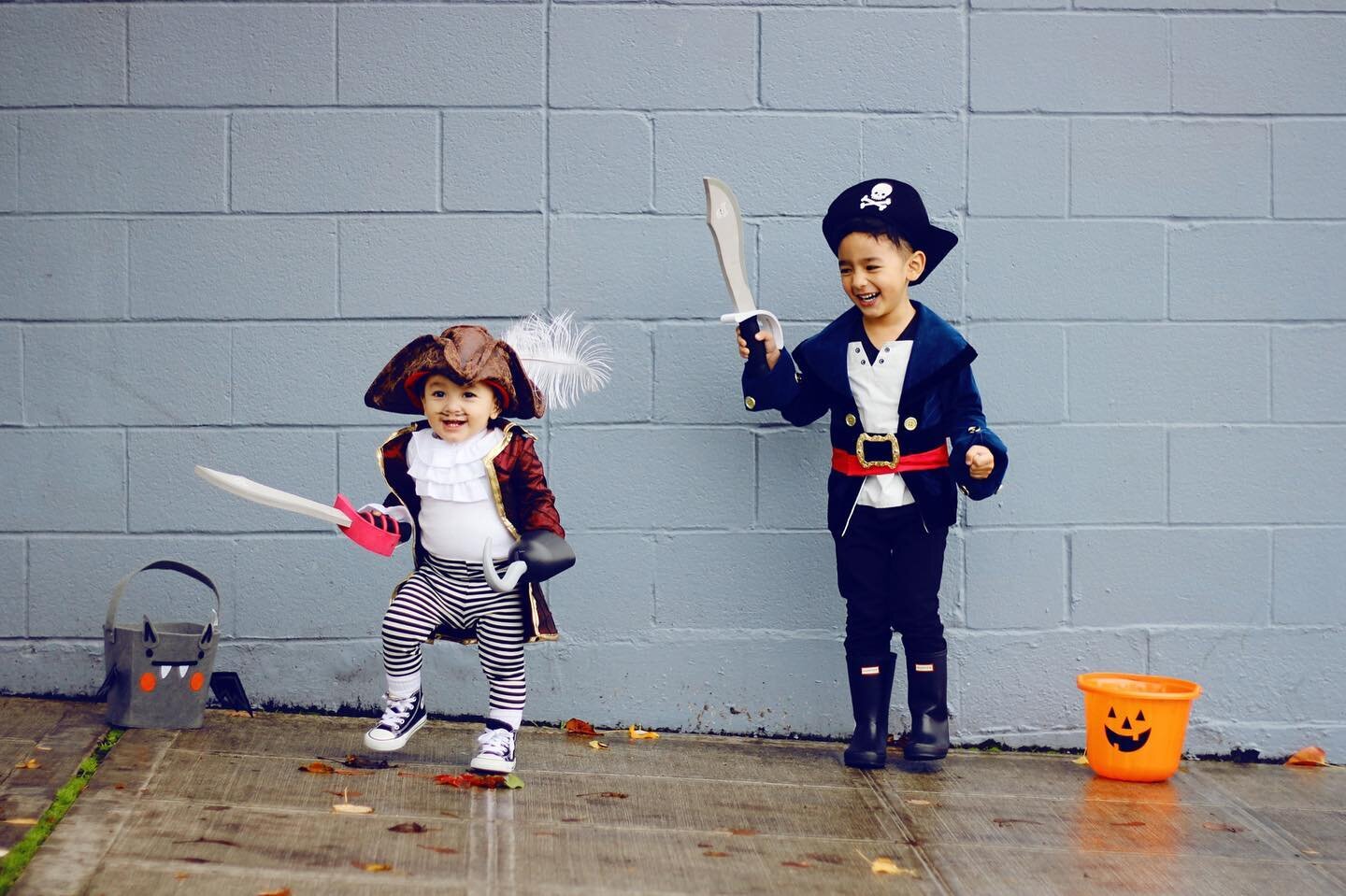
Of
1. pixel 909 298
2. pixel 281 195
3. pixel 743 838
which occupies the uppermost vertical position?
pixel 281 195

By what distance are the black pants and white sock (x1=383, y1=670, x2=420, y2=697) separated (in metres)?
1.39

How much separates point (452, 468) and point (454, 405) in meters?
0.18

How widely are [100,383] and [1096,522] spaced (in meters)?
3.41

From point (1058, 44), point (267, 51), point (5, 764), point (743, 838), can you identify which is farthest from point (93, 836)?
point (1058, 44)

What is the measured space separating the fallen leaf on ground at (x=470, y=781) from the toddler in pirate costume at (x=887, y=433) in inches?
45.7

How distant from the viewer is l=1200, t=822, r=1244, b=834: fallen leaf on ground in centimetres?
412

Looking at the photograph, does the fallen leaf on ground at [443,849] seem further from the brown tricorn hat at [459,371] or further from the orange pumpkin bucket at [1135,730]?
the orange pumpkin bucket at [1135,730]

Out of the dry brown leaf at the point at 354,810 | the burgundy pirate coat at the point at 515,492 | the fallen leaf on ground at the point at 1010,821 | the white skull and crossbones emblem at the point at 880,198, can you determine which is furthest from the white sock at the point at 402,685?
the white skull and crossbones emblem at the point at 880,198

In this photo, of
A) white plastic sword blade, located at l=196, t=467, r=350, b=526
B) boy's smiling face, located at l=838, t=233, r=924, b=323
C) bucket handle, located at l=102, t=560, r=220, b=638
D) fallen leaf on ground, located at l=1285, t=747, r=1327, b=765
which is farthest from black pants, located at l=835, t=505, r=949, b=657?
bucket handle, located at l=102, t=560, r=220, b=638

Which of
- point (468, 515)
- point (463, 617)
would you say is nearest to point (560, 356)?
point (468, 515)

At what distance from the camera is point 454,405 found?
4.15 meters

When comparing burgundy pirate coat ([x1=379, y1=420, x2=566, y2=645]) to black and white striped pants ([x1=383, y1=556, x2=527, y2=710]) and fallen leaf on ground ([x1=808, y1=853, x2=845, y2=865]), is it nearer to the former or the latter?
black and white striped pants ([x1=383, y1=556, x2=527, y2=710])

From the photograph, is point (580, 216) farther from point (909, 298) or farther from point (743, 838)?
point (743, 838)

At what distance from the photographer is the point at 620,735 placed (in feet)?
16.3
